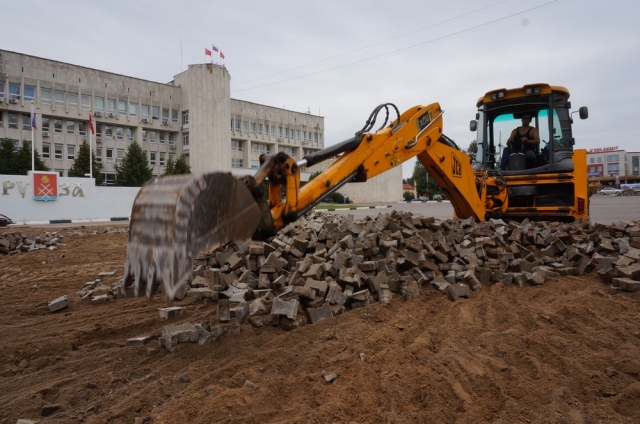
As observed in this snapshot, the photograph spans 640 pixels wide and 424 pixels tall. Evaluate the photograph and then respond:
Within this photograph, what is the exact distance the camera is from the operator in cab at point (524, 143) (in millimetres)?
7836

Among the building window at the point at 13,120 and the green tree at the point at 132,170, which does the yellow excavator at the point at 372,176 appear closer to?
the green tree at the point at 132,170

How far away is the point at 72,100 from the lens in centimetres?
4400

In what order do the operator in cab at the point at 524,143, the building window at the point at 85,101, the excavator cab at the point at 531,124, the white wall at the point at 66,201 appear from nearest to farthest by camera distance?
1. the excavator cab at the point at 531,124
2. the operator in cab at the point at 524,143
3. the white wall at the point at 66,201
4. the building window at the point at 85,101

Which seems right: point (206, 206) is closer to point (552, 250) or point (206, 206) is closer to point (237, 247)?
point (237, 247)

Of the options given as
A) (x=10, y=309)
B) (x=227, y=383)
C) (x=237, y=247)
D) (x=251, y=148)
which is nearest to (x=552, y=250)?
(x=237, y=247)

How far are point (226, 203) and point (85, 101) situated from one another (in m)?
48.2

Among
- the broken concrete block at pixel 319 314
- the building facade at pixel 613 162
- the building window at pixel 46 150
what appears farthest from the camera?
the building facade at pixel 613 162

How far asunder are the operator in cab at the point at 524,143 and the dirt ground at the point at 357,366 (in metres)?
3.25

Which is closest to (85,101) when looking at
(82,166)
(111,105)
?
(111,105)

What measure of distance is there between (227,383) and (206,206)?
1.26m

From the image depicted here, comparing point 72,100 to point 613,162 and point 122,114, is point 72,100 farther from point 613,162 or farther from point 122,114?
point 613,162

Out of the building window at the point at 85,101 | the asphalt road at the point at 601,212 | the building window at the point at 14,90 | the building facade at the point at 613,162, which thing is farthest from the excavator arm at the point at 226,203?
the building facade at the point at 613,162

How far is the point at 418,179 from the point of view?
230 ft

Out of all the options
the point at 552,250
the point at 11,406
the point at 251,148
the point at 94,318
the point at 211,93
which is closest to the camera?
the point at 11,406
